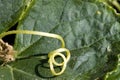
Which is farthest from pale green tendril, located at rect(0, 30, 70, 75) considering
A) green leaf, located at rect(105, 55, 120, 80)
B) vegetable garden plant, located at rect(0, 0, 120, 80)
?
green leaf, located at rect(105, 55, 120, 80)

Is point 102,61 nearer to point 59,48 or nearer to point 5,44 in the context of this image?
point 59,48

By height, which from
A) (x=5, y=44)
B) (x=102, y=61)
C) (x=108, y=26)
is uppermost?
(x=5, y=44)

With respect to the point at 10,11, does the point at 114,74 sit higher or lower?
lower

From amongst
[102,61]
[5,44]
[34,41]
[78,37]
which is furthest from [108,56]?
[5,44]

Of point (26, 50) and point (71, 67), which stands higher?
point (26, 50)

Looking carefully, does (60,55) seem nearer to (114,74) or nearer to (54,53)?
(54,53)

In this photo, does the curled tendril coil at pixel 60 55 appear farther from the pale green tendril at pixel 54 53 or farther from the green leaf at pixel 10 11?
the green leaf at pixel 10 11

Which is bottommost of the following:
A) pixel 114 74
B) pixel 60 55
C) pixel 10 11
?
pixel 114 74

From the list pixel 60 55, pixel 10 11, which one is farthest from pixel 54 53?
pixel 10 11
